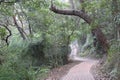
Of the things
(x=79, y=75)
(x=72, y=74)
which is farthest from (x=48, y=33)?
(x=79, y=75)

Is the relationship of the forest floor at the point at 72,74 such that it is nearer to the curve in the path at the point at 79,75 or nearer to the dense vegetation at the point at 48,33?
the curve in the path at the point at 79,75

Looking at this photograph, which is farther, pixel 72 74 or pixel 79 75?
Result: pixel 72 74

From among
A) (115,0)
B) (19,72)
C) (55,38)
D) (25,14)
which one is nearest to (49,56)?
(55,38)

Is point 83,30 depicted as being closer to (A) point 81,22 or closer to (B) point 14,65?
(A) point 81,22

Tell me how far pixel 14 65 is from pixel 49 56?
36.4ft

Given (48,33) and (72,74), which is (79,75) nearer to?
(72,74)

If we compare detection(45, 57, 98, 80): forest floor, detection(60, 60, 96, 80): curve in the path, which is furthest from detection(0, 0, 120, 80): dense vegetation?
detection(60, 60, 96, 80): curve in the path

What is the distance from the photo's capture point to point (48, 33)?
66.4 feet

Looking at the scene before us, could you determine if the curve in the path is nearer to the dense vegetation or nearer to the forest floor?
the forest floor

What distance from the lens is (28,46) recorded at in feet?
62.1

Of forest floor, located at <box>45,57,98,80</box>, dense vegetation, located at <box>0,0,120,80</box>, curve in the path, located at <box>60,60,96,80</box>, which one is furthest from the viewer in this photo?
forest floor, located at <box>45,57,98,80</box>

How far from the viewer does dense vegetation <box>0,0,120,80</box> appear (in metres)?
→ 10.9

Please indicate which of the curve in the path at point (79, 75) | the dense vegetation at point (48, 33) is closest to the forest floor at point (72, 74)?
the curve in the path at point (79, 75)

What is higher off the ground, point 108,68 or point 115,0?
point 115,0
